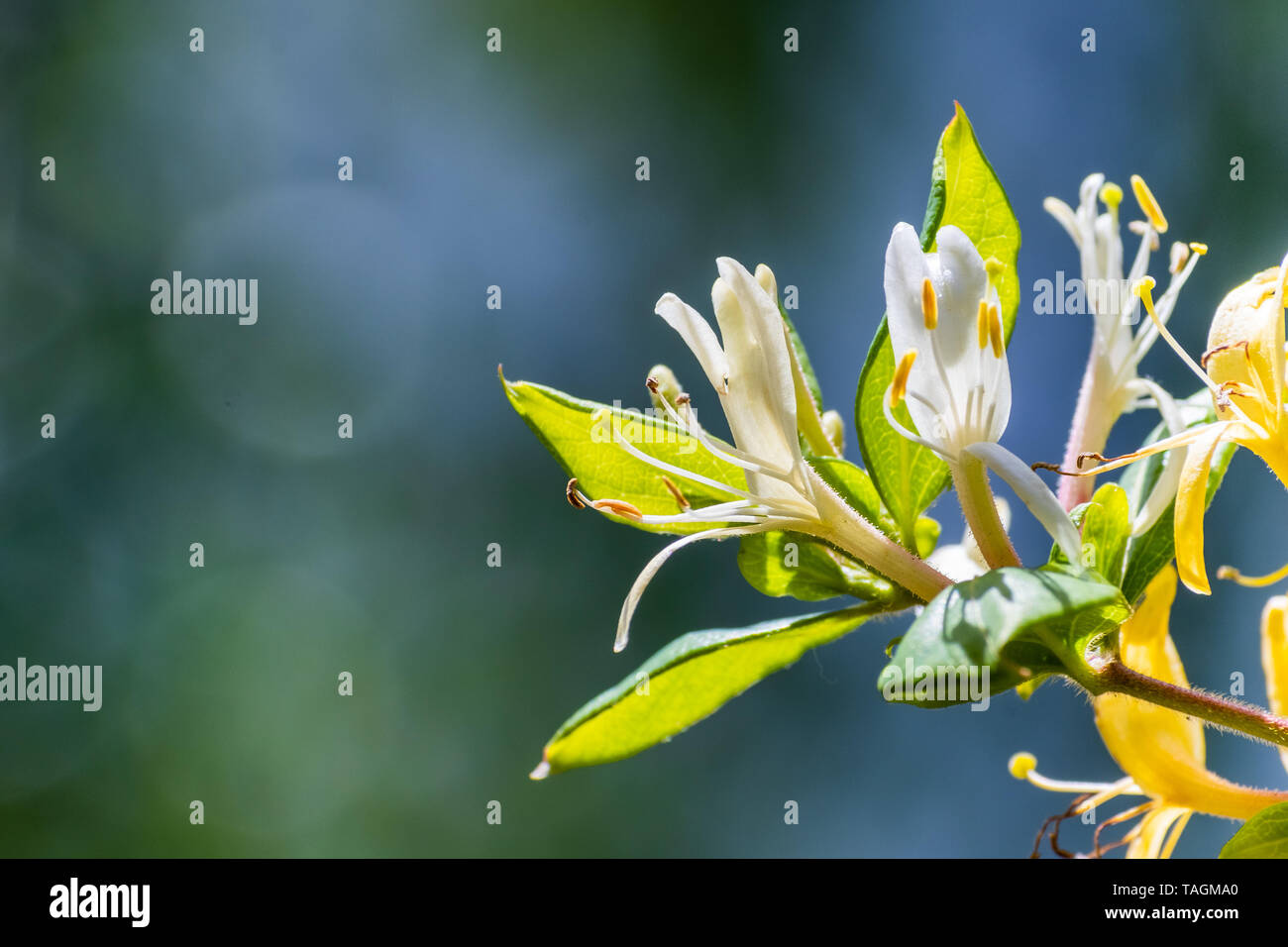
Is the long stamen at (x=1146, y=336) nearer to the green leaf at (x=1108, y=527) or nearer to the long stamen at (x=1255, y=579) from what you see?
the long stamen at (x=1255, y=579)

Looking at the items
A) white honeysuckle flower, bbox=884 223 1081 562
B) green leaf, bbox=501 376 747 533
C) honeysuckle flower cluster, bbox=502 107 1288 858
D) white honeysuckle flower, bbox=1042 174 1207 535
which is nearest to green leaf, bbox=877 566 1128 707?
honeysuckle flower cluster, bbox=502 107 1288 858

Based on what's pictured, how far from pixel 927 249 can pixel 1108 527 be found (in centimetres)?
27

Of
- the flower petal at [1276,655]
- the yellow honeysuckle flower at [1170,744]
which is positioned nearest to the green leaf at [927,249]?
the yellow honeysuckle flower at [1170,744]

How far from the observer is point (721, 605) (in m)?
6.23

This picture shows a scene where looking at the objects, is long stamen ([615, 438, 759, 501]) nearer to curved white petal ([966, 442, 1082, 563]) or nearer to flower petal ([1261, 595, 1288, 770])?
curved white petal ([966, 442, 1082, 563])

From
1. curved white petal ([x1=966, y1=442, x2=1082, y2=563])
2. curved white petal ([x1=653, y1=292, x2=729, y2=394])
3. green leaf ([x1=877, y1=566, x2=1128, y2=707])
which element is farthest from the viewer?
curved white petal ([x1=653, y1=292, x2=729, y2=394])

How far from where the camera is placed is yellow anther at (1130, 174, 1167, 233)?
3.53 ft

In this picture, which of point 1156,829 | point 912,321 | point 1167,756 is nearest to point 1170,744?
point 1167,756

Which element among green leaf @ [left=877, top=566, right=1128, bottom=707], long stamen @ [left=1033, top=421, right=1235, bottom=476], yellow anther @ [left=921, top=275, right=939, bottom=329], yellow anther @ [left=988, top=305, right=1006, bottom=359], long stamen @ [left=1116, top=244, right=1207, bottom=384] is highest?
long stamen @ [left=1116, top=244, right=1207, bottom=384]

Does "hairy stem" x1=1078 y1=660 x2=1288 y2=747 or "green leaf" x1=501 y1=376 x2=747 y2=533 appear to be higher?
"green leaf" x1=501 y1=376 x2=747 y2=533

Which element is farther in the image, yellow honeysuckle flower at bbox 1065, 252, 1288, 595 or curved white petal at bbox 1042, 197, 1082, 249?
curved white petal at bbox 1042, 197, 1082, 249

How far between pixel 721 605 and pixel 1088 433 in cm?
513

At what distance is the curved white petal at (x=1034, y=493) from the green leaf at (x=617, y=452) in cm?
24

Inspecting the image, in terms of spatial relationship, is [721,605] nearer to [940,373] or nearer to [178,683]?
[178,683]
